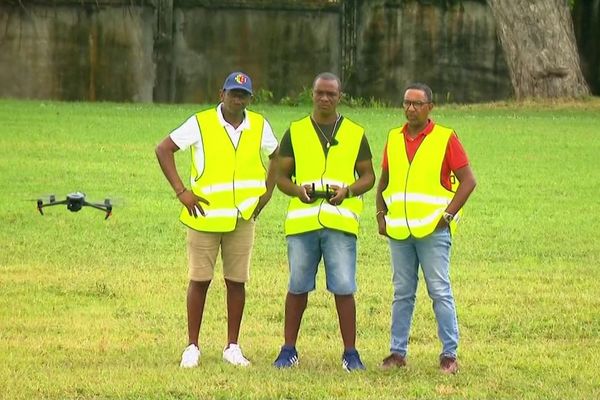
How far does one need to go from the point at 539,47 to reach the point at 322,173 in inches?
868

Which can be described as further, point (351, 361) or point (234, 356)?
point (234, 356)

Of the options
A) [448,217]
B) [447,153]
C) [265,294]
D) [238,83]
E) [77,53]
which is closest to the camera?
[448,217]

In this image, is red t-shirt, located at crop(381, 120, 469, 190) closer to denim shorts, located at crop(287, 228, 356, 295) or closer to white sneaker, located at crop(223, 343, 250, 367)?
denim shorts, located at crop(287, 228, 356, 295)

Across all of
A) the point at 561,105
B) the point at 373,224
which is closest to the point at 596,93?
the point at 561,105

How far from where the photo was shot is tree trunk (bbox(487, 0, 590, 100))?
3075 centimetres

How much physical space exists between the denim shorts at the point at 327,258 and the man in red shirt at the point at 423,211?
261 mm

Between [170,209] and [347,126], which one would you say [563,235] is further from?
[347,126]

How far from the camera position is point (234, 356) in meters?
9.81

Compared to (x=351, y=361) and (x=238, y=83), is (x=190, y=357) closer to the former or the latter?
(x=351, y=361)

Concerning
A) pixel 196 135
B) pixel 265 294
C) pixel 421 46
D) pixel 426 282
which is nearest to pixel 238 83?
pixel 196 135

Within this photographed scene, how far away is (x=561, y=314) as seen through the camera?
11883mm

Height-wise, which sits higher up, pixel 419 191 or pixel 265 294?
pixel 419 191

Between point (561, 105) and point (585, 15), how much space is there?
4675mm

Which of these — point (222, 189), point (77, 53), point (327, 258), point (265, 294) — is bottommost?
point (265, 294)
